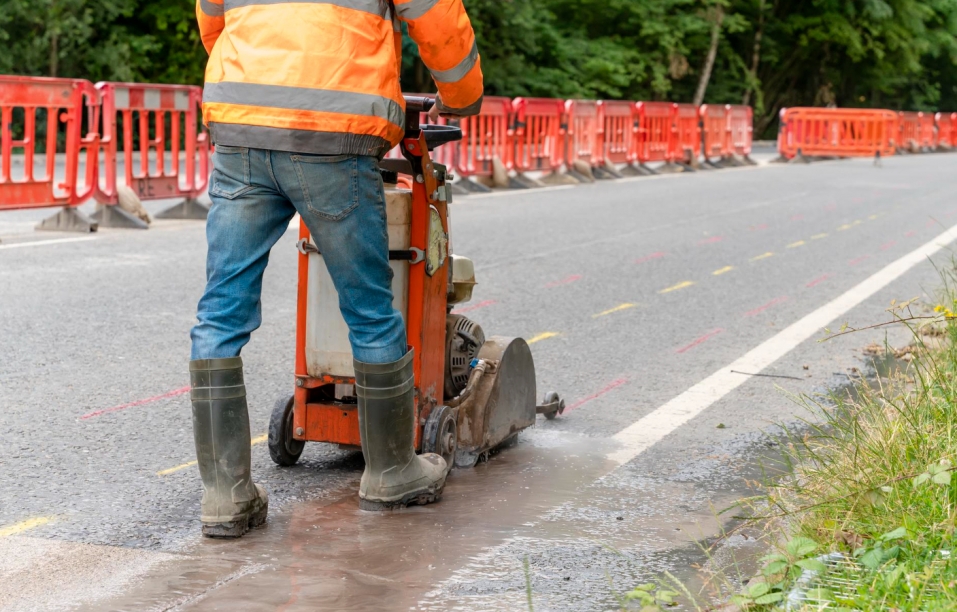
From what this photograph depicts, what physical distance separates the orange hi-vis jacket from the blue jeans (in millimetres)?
51

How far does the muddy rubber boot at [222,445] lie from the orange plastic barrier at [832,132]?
25.5 m

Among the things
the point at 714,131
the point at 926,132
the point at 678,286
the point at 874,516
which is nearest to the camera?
the point at 874,516

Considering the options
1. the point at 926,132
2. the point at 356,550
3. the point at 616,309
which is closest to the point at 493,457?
the point at 356,550

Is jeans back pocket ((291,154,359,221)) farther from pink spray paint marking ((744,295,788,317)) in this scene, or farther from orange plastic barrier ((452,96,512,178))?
orange plastic barrier ((452,96,512,178))

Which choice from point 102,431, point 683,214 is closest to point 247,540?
point 102,431

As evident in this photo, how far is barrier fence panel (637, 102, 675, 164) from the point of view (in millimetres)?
21688

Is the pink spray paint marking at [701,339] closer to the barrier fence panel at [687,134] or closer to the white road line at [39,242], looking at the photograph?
the white road line at [39,242]

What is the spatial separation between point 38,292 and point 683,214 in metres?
7.76

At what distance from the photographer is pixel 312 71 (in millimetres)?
3369

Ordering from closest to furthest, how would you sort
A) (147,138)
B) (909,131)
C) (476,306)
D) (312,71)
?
(312,71) → (476,306) → (147,138) → (909,131)

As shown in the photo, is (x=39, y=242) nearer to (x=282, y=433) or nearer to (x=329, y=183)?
(x=282, y=433)

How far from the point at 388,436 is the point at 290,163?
85cm

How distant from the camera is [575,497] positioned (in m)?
3.99

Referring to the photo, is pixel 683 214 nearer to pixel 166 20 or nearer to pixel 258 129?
pixel 258 129
